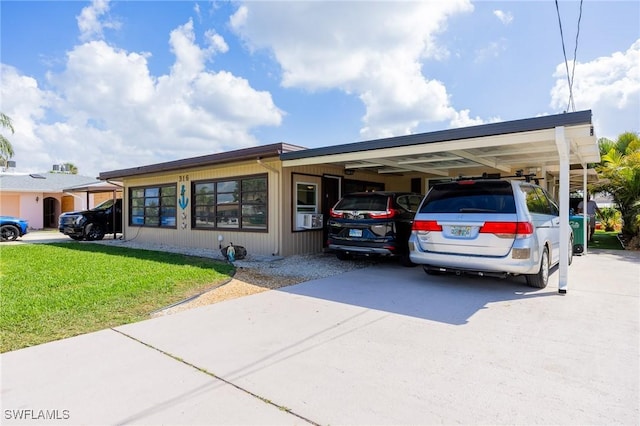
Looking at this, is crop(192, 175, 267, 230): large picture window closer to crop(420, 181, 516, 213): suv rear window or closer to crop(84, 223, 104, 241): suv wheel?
A: crop(420, 181, 516, 213): suv rear window

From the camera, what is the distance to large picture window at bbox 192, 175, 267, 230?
1017cm

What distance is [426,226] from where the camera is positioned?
611cm

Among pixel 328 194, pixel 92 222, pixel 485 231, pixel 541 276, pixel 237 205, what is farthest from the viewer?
pixel 92 222

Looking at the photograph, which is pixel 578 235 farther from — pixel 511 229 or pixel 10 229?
pixel 10 229

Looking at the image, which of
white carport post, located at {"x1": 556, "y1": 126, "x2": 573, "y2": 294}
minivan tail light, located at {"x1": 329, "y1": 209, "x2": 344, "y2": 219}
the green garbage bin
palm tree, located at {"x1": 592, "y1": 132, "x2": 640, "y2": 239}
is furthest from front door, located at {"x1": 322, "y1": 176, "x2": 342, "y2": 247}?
palm tree, located at {"x1": 592, "y1": 132, "x2": 640, "y2": 239}

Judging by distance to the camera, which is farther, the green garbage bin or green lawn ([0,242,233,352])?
the green garbage bin

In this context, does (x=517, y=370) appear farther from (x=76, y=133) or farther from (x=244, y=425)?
(x=76, y=133)

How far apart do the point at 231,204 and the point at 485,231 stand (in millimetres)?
7664

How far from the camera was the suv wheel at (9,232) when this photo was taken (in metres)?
15.0

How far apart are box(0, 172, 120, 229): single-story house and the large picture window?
482 inches

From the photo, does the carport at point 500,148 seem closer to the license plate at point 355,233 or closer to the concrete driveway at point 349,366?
the license plate at point 355,233

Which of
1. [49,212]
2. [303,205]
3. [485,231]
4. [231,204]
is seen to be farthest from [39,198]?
[485,231]

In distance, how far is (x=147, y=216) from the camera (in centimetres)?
1453

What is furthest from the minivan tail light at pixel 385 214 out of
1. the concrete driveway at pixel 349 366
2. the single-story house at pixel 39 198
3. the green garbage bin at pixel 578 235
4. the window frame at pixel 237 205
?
the single-story house at pixel 39 198
